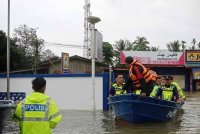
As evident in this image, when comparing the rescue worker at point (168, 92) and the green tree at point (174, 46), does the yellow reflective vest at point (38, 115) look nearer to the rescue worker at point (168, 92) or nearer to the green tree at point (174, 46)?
the rescue worker at point (168, 92)

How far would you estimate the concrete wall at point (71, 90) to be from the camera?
18281 millimetres

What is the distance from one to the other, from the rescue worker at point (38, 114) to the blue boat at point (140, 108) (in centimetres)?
708

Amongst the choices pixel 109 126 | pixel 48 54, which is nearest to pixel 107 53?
pixel 48 54

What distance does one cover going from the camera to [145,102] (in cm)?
1302

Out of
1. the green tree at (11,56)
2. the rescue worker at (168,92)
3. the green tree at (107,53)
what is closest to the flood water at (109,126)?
the rescue worker at (168,92)

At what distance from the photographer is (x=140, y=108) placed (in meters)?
13.1

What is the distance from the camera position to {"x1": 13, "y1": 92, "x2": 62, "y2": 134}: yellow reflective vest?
5.82 m

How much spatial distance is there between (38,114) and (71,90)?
12875 mm

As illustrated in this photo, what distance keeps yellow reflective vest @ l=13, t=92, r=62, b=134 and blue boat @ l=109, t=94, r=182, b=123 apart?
7.09 meters

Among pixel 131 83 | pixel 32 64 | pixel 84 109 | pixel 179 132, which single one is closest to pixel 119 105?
pixel 131 83

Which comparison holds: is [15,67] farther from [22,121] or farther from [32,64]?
[22,121]

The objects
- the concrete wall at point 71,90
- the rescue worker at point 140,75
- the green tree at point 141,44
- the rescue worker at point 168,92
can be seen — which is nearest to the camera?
the rescue worker at point 140,75

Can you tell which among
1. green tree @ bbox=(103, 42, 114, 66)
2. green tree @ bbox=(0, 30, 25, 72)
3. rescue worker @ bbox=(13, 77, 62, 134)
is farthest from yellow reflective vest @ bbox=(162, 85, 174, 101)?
green tree @ bbox=(103, 42, 114, 66)

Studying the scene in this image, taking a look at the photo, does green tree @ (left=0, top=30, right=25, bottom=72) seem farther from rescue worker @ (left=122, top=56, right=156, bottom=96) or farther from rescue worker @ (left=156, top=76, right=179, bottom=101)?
rescue worker @ (left=122, top=56, right=156, bottom=96)
